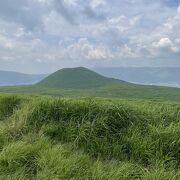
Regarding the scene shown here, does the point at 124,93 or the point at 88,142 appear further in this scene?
the point at 124,93

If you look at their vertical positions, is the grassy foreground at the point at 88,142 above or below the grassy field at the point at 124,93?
above

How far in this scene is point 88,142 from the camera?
7320mm

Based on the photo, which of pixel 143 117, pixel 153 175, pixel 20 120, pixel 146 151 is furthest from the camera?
pixel 20 120

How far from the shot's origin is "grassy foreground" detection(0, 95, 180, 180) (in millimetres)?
6027

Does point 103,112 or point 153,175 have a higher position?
point 103,112

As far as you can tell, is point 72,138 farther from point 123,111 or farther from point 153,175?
point 153,175

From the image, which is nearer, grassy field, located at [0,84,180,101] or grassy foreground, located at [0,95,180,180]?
grassy foreground, located at [0,95,180,180]

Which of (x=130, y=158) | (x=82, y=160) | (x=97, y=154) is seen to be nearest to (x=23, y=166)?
(x=82, y=160)

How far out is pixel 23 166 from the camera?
6332mm

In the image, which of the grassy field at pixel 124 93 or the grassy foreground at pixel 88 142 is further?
the grassy field at pixel 124 93

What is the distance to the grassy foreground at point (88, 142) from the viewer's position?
6027mm

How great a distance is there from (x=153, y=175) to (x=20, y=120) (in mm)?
3925

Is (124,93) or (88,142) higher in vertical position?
(88,142)

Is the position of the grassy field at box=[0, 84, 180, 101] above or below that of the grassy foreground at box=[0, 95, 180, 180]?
below
